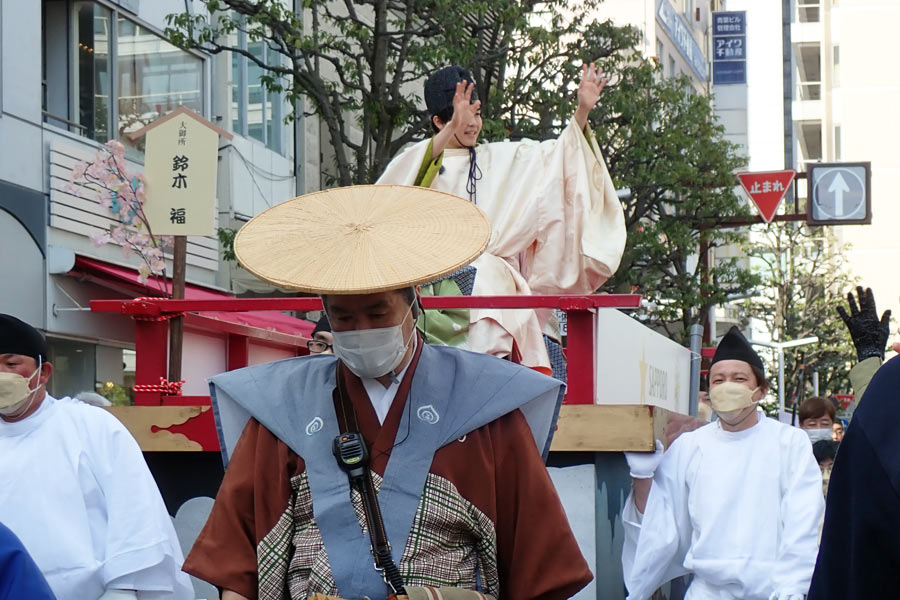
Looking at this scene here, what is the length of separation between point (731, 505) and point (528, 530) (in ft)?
9.98

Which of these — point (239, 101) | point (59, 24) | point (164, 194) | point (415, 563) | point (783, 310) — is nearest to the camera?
point (415, 563)

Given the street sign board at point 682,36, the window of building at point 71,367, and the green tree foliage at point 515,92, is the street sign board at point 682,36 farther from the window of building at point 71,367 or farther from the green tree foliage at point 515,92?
the window of building at point 71,367

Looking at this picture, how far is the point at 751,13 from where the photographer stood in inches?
2470

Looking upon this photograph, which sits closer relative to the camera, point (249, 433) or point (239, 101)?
point (249, 433)

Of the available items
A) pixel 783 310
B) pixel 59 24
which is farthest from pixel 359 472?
pixel 783 310

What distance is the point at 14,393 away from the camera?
5059mm

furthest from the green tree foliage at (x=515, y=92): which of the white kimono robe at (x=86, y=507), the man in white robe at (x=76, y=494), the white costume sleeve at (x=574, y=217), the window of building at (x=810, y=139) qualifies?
the window of building at (x=810, y=139)

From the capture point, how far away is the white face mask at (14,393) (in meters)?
5.05


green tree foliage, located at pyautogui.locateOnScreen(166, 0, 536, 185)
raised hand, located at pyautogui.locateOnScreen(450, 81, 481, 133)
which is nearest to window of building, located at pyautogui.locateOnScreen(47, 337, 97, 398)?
green tree foliage, located at pyautogui.locateOnScreen(166, 0, 536, 185)

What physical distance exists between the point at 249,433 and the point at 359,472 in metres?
0.34

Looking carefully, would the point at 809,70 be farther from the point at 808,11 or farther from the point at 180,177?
the point at 180,177

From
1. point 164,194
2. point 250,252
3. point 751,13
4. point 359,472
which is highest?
point 751,13

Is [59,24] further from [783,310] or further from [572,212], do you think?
[783,310]

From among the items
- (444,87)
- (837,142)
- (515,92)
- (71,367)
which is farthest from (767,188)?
(837,142)
